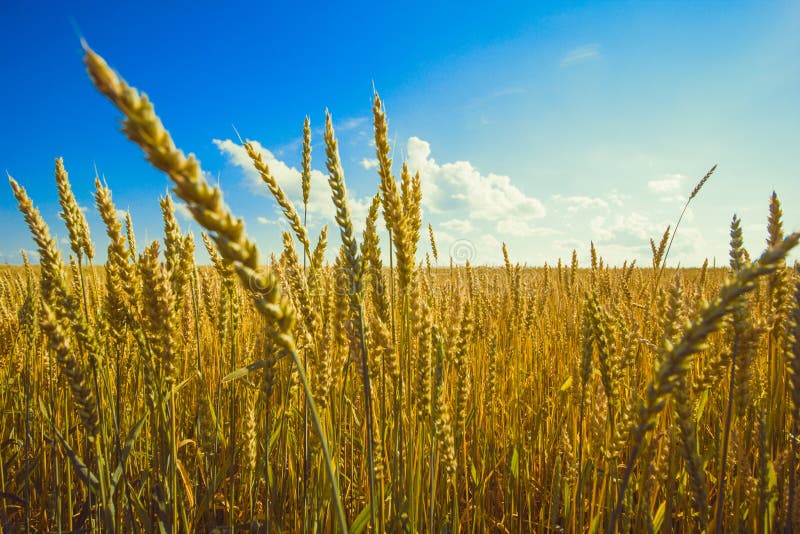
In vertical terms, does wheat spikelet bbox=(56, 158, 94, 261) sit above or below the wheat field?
above

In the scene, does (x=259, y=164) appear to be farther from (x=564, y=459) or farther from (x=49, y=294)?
(x=564, y=459)

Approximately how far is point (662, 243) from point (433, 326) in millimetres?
2421

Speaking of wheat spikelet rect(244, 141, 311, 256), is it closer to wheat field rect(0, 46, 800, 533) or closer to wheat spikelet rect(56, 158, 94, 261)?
wheat field rect(0, 46, 800, 533)

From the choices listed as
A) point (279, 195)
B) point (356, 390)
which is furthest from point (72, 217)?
point (356, 390)

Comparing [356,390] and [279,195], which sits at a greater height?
[279,195]

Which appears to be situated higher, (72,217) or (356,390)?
(72,217)

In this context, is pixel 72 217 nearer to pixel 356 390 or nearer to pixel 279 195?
pixel 279 195

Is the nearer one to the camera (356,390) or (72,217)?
(72,217)

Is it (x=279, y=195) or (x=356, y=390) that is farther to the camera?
(x=356, y=390)

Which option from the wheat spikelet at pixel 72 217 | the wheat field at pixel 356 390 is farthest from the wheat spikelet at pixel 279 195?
the wheat spikelet at pixel 72 217

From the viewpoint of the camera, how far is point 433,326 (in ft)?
4.55

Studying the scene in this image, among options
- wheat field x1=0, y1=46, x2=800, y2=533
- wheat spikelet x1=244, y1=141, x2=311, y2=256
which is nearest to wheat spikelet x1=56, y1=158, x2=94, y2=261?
Result: wheat field x1=0, y1=46, x2=800, y2=533

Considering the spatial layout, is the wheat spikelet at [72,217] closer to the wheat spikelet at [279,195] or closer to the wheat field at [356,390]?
the wheat field at [356,390]

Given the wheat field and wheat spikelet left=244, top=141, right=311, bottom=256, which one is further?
wheat spikelet left=244, top=141, right=311, bottom=256
